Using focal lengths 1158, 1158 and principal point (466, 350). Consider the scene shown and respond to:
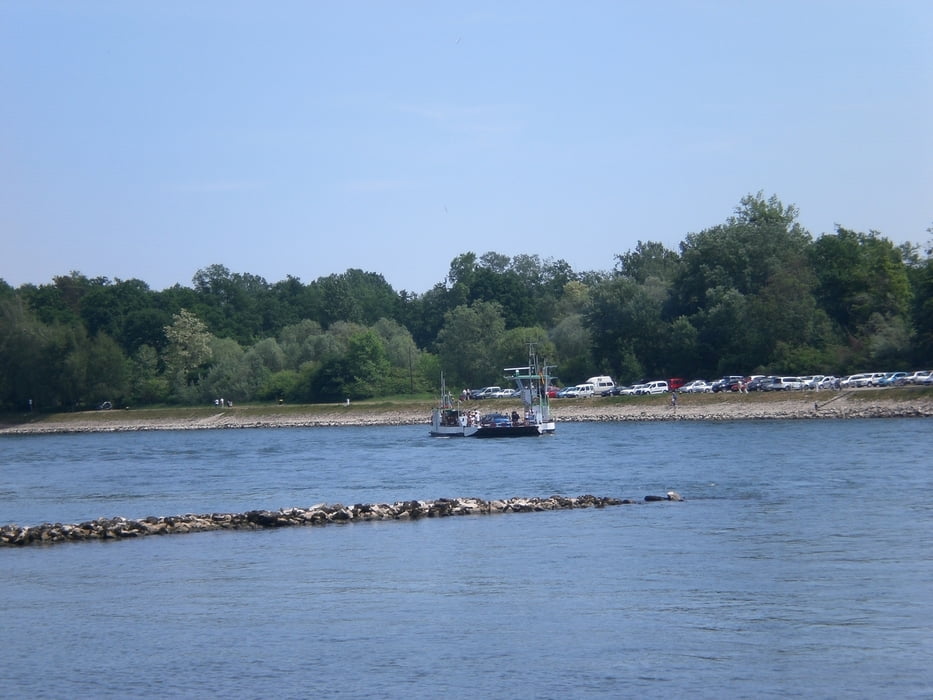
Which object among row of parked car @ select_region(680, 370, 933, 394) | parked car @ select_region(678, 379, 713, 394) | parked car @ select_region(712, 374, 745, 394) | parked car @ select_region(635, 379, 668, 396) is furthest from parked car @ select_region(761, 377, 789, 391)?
parked car @ select_region(635, 379, 668, 396)

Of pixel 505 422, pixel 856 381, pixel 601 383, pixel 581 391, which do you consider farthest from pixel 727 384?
pixel 505 422

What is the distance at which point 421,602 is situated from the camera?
71.1 feet

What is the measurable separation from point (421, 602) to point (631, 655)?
5496mm

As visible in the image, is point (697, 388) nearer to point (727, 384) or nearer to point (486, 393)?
point (727, 384)

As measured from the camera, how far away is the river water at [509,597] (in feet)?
53.7

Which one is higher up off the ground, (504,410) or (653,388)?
(653,388)

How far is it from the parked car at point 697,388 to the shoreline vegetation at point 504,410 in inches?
79.7

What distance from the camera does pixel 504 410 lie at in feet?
330

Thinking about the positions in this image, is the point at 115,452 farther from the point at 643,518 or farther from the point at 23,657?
the point at 23,657

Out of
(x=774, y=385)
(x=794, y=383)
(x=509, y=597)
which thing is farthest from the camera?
(x=774, y=385)

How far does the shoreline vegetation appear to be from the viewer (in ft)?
253

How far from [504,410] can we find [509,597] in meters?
78.7

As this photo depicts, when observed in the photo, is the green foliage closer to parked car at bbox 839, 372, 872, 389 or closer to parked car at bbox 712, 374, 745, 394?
parked car at bbox 712, 374, 745, 394

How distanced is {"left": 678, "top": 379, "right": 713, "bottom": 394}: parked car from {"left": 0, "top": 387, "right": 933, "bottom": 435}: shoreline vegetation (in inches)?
79.7
